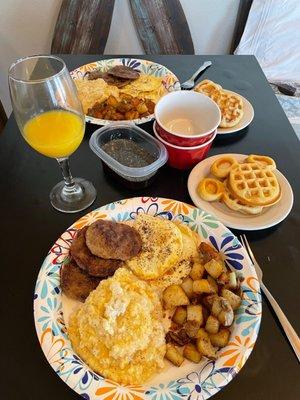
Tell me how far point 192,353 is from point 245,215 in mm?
481

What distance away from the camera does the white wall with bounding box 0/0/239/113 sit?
246cm

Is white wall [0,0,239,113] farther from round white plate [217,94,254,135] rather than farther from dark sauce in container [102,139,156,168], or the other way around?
dark sauce in container [102,139,156,168]

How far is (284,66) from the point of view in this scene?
7.67 ft

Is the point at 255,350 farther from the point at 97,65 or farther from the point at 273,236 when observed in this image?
the point at 97,65

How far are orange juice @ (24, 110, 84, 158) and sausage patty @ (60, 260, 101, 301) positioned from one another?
363 mm

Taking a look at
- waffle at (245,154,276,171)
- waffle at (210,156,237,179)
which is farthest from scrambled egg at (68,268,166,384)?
waffle at (245,154,276,171)

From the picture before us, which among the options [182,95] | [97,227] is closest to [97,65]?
[182,95]

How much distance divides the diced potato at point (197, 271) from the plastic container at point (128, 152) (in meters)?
0.35

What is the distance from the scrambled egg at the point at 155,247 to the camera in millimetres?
974

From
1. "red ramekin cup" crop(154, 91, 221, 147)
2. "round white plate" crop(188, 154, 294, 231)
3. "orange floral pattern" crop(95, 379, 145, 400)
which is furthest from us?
"red ramekin cup" crop(154, 91, 221, 147)

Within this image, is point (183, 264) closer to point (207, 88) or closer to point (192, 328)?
point (192, 328)

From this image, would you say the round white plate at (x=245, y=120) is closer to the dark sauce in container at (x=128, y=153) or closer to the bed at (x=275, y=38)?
the dark sauce in container at (x=128, y=153)

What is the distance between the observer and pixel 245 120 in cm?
147

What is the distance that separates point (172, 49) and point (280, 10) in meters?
0.73
